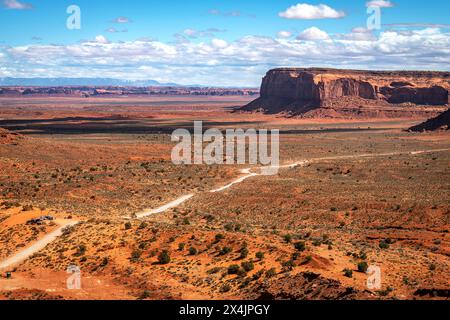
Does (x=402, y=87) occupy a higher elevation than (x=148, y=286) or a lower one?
higher

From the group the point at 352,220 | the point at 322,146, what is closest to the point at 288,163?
the point at 322,146

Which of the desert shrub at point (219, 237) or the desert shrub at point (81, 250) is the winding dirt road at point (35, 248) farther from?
the desert shrub at point (219, 237)

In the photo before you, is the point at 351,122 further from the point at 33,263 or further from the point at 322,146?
the point at 33,263

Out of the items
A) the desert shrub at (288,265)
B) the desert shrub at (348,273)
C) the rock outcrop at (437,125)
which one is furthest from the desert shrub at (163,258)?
the rock outcrop at (437,125)

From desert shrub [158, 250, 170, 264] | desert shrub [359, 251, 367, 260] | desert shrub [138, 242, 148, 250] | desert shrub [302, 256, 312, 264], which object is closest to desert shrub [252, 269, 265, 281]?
desert shrub [302, 256, 312, 264]

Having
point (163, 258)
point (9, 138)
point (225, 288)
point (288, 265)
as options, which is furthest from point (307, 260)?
point (9, 138)

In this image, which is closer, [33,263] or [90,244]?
[33,263]
